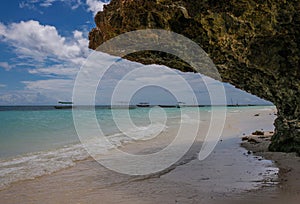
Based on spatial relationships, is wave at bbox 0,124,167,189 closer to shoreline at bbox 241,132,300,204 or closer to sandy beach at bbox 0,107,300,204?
sandy beach at bbox 0,107,300,204

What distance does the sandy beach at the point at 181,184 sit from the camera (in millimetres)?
5109

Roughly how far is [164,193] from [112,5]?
4.23 meters

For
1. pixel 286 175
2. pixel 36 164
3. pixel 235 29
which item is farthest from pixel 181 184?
pixel 36 164

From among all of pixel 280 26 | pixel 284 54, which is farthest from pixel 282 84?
pixel 280 26

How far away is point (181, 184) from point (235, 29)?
369 centimetres

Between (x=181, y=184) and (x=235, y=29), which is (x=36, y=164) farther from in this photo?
(x=235, y=29)

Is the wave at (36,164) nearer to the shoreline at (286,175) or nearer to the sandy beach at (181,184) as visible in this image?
the sandy beach at (181,184)

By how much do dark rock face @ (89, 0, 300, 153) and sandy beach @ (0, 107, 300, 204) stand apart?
1.94 m

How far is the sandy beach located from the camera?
5.11 metres

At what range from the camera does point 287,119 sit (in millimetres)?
7691

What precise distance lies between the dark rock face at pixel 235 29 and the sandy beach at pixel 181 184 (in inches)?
76.5

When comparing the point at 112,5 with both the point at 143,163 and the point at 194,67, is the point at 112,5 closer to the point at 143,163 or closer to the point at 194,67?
the point at 194,67

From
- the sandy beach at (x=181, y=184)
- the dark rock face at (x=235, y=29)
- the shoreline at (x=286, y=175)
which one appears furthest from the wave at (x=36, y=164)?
the shoreline at (x=286, y=175)

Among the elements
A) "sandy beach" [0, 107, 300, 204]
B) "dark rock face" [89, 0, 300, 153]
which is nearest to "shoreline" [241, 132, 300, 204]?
"sandy beach" [0, 107, 300, 204]
